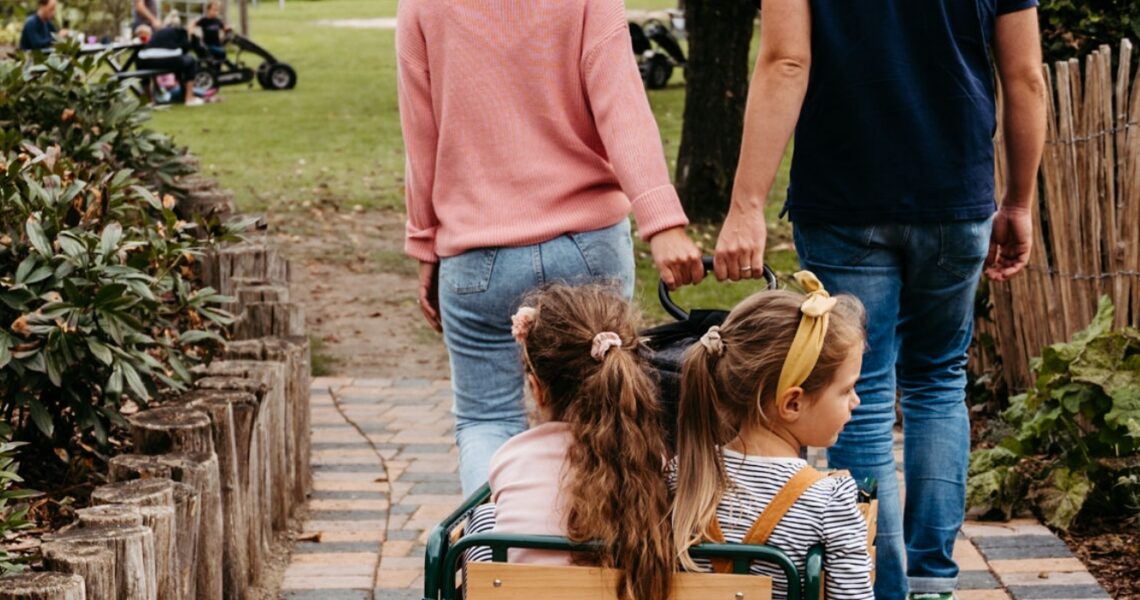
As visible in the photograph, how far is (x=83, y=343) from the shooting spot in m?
4.11

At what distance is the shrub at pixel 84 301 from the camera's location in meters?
4.08

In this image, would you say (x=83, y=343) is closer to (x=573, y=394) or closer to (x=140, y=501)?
(x=140, y=501)

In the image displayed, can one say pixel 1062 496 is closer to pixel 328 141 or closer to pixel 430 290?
pixel 430 290

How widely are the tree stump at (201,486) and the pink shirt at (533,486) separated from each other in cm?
107

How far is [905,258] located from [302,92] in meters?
18.5

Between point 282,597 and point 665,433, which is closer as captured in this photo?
point 665,433

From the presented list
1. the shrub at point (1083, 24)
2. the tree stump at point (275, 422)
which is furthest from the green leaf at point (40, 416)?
the shrub at point (1083, 24)

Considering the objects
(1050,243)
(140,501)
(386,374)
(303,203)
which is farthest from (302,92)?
(140,501)

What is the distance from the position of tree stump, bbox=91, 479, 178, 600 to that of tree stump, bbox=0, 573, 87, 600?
1.22 feet

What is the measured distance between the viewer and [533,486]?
2662 mm

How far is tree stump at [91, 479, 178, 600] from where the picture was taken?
10.7 ft

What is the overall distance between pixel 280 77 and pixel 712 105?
12178 mm

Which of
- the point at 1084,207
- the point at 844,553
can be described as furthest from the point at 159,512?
the point at 1084,207

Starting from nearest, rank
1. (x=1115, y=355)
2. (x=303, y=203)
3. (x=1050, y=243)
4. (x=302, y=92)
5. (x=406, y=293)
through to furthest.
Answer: (x=1115, y=355)
(x=1050, y=243)
(x=406, y=293)
(x=303, y=203)
(x=302, y=92)
